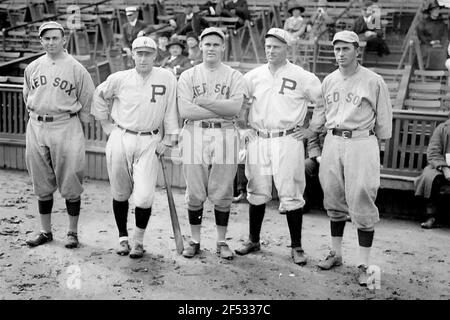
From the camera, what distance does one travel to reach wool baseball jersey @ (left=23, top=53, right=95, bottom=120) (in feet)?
18.5

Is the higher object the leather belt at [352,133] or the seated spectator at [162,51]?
the seated spectator at [162,51]

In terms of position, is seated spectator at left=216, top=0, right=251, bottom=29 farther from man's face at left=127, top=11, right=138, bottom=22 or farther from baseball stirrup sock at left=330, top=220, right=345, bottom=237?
baseball stirrup sock at left=330, top=220, right=345, bottom=237

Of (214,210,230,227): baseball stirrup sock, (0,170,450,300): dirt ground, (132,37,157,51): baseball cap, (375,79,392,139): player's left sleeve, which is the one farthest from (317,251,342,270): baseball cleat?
(132,37,157,51): baseball cap

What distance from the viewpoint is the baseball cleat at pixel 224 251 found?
5.64 meters

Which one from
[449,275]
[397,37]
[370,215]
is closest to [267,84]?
[370,215]

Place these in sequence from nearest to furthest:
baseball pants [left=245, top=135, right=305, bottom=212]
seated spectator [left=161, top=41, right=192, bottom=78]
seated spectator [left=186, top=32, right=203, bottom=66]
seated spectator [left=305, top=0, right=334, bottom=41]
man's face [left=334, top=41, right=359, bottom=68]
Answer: man's face [left=334, top=41, right=359, bottom=68]
baseball pants [left=245, top=135, right=305, bottom=212]
seated spectator [left=161, top=41, right=192, bottom=78]
seated spectator [left=186, top=32, right=203, bottom=66]
seated spectator [left=305, top=0, right=334, bottom=41]

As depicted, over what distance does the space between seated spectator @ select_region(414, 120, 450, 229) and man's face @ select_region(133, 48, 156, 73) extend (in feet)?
11.5

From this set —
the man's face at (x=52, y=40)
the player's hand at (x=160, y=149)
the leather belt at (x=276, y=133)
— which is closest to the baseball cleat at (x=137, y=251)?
the player's hand at (x=160, y=149)

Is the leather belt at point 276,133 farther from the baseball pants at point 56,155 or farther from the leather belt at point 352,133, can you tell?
the baseball pants at point 56,155

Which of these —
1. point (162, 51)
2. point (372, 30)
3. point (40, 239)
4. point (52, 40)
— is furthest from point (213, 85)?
point (372, 30)

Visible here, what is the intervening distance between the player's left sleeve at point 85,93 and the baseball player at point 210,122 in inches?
36.4

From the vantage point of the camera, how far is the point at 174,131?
18.1ft

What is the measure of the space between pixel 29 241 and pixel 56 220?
986 mm

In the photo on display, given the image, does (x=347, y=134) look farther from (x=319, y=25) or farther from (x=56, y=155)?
(x=319, y=25)
